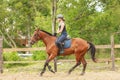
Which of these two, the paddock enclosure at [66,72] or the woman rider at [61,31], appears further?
the woman rider at [61,31]

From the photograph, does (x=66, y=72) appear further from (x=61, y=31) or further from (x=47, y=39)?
(x=61, y=31)

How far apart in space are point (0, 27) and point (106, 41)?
18.6 metres

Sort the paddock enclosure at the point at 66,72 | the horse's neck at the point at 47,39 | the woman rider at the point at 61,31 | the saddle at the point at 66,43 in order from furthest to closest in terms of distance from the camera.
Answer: the horse's neck at the point at 47,39, the saddle at the point at 66,43, the woman rider at the point at 61,31, the paddock enclosure at the point at 66,72

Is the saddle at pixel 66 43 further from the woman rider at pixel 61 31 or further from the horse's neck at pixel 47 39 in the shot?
the horse's neck at pixel 47 39

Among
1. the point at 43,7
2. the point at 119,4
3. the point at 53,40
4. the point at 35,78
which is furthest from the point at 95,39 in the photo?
the point at 43,7

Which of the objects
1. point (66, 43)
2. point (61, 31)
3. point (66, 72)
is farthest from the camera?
point (66, 72)

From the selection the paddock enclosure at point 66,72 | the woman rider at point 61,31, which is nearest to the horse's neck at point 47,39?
the woman rider at point 61,31

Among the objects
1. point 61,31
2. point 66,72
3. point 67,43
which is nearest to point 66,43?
point 67,43

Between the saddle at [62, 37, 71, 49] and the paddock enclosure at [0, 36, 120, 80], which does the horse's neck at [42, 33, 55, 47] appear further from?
the paddock enclosure at [0, 36, 120, 80]

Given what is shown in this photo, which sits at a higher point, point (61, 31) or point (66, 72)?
point (61, 31)

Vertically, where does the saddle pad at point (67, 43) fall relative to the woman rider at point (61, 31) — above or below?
below

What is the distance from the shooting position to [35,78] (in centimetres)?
1038

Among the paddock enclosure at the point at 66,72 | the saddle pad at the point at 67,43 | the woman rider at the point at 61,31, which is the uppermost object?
the woman rider at the point at 61,31

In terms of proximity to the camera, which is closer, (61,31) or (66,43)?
(61,31)
